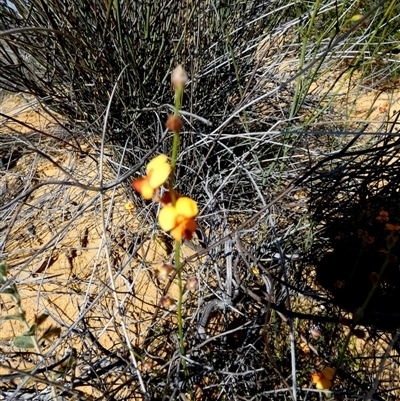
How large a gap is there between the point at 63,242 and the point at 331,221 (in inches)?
30.0

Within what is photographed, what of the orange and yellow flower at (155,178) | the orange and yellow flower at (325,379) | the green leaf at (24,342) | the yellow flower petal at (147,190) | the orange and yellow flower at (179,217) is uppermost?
the orange and yellow flower at (155,178)

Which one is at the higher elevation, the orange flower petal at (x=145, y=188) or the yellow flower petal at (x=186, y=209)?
the orange flower petal at (x=145, y=188)

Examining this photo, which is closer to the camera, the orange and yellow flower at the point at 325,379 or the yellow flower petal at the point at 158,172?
the yellow flower petal at the point at 158,172

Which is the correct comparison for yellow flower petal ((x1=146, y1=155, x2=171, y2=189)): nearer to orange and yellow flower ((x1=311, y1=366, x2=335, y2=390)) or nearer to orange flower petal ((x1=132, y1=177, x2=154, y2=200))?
orange flower petal ((x1=132, y1=177, x2=154, y2=200))

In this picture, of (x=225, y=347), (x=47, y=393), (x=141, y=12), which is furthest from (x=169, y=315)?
(x=141, y=12)

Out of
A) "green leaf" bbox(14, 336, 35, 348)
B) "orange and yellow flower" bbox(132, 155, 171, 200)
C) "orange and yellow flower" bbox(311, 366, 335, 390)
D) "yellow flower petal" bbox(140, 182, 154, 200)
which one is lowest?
"orange and yellow flower" bbox(311, 366, 335, 390)

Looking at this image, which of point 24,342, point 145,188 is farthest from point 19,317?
point 145,188

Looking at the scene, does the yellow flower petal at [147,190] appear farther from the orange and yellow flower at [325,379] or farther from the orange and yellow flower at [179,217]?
the orange and yellow flower at [325,379]

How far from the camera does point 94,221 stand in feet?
3.88

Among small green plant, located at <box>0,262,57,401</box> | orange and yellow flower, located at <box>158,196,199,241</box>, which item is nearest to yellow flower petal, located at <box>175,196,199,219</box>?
orange and yellow flower, located at <box>158,196,199,241</box>

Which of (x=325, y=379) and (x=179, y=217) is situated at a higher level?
(x=179, y=217)

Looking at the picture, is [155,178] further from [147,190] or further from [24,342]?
[24,342]

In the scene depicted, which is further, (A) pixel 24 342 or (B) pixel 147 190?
(A) pixel 24 342

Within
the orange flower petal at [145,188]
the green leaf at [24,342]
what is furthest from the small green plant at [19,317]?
the orange flower petal at [145,188]
